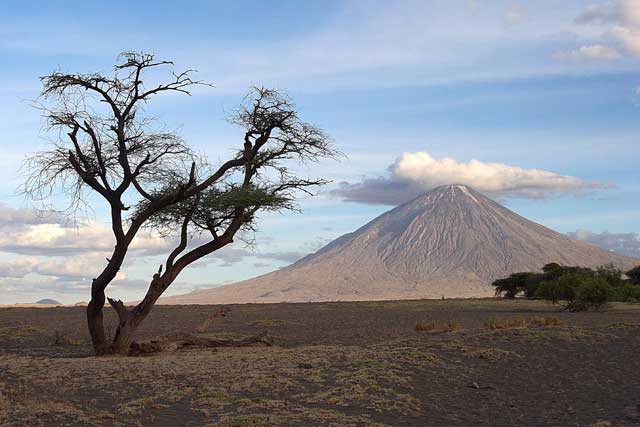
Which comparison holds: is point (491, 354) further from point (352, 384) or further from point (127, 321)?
point (127, 321)

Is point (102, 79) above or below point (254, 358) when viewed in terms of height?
above

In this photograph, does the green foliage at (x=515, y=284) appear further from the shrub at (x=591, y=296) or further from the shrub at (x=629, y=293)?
the shrub at (x=591, y=296)

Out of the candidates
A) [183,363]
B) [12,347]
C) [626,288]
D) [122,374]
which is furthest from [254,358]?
[626,288]

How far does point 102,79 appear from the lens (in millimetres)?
19812

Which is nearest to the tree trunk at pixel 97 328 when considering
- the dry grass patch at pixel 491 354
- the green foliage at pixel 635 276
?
the dry grass patch at pixel 491 354

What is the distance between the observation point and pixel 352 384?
1490 centimetres

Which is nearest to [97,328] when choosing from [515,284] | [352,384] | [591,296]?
[352,384]

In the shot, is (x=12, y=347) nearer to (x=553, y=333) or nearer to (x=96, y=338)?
(x=96, y=338)

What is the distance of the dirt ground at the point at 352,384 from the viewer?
12727mm

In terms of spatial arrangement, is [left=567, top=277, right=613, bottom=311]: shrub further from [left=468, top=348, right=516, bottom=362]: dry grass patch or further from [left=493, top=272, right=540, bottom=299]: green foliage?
[left=493, top=272, right=540, bottom=299]: green foliage

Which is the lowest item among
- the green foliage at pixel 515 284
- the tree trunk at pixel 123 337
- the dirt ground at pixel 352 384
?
the dirt ground at pixel 352 384

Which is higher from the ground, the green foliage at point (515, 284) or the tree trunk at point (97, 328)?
the green foliage at point (515, 284)

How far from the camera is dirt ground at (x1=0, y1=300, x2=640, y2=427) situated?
12727 mm

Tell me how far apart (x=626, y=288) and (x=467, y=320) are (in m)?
19.7
